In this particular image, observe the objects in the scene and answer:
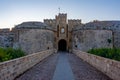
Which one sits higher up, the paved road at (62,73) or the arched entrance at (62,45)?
the paved road at (62,73)

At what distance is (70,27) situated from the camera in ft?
130

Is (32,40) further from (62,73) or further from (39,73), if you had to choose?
(62,73)

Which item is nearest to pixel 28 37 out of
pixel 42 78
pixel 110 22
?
pixel 110 22

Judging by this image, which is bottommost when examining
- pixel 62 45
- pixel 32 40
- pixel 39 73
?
pixel 62 45

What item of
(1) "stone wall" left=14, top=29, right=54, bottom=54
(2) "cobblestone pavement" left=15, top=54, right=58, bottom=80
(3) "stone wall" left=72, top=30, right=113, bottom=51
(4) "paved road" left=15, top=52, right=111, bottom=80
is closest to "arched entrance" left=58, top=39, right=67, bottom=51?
(3) "stone wall" left=72, top=30, right=113, bottom=51

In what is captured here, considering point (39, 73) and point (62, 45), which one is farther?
point (62, 45)

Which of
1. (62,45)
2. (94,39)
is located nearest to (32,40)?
(94,39)

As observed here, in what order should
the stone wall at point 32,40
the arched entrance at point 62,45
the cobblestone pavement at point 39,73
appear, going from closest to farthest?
the cobblestone pavement at point 39,73 → the stone wall at point 32,40 → the arched entrance at point 62,45

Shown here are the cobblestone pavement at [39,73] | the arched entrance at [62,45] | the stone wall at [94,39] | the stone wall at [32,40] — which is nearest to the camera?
the cobblestone pavement at [39,73]

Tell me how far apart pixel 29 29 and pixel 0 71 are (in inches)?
1060

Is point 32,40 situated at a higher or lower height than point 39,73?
higher

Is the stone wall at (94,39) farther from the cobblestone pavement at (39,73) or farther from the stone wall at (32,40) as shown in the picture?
the cobblestone pavement at (39,73)

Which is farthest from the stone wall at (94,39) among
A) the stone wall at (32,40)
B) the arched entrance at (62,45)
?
the arched entrance at (62,45)

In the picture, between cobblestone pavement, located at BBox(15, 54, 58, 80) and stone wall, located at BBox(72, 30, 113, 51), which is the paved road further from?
stone wall, located at BBox(72, 30, 113, 51)
